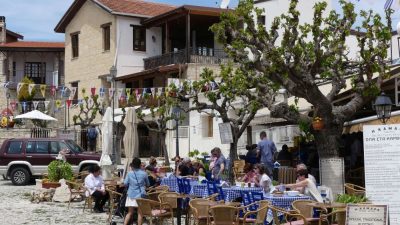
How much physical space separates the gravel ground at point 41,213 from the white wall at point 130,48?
68.7 feet

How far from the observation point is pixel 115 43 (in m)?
39.4

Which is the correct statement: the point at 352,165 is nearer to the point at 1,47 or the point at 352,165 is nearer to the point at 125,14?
the point at 125,14

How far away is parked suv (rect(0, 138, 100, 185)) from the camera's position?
23.2 meters

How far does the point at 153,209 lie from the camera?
11797 millimetres

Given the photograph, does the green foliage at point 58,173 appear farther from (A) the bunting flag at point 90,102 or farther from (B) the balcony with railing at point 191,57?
(A) the bunting flag at point 90,102

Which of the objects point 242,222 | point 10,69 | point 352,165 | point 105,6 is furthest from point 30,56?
point 242,222

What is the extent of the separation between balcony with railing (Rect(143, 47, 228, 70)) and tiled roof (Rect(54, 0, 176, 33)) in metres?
3.37

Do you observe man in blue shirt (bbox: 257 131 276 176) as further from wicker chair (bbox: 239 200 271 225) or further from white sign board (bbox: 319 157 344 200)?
wicker chair (bbox: 239 200 271 225)

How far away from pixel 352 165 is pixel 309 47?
584 cm

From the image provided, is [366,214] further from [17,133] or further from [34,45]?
[34,45]

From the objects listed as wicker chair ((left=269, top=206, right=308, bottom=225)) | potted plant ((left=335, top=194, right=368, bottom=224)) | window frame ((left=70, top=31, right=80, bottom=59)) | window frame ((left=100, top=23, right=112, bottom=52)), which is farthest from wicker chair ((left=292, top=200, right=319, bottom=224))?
window frame ((left=70, top=31, right=80, bottom=59))

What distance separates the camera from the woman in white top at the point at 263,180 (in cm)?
1148

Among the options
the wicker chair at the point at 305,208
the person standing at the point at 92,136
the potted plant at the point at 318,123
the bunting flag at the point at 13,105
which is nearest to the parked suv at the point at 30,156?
the potted plant at the point at 318,123

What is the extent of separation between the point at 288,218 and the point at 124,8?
31.5 metres
